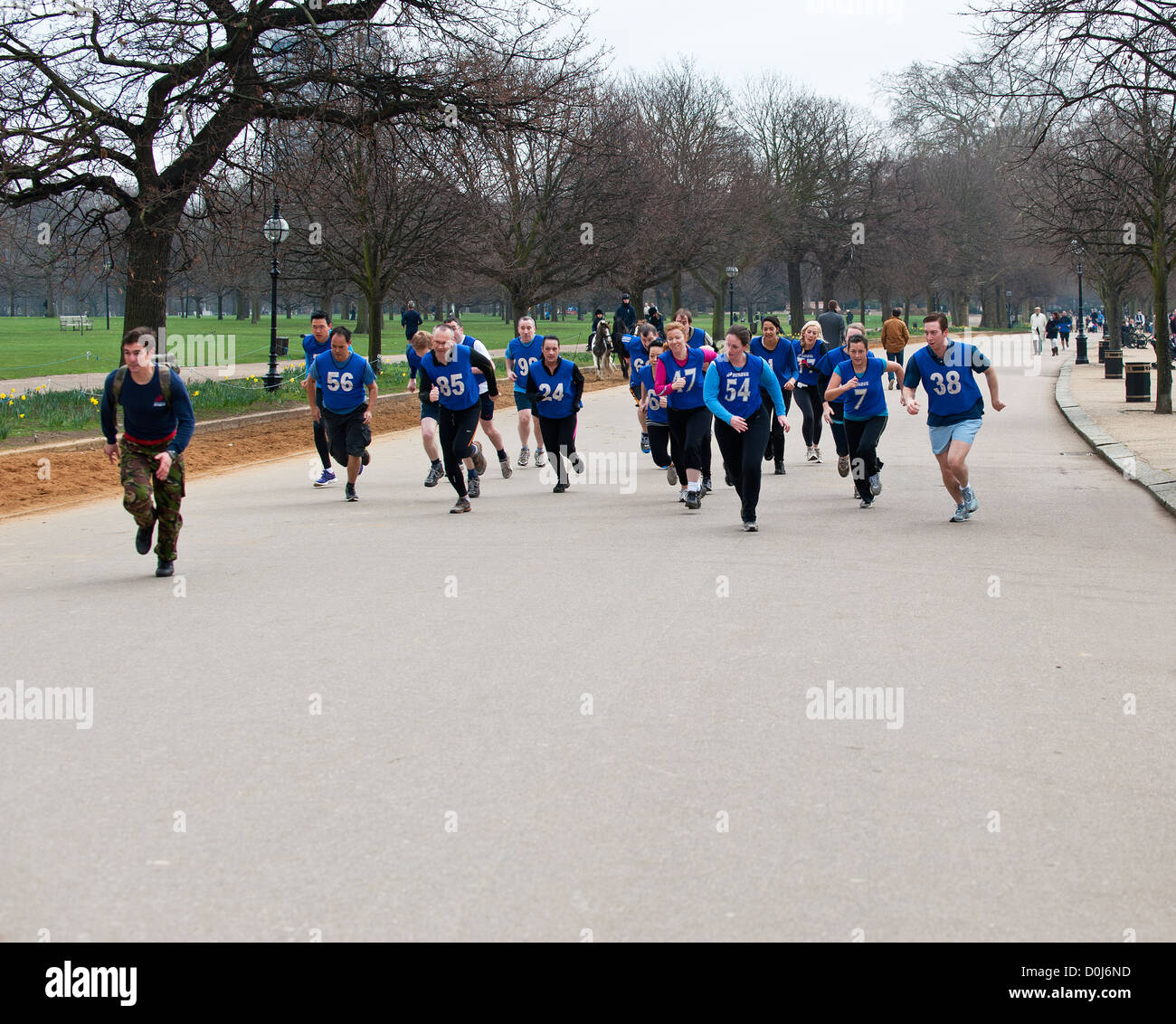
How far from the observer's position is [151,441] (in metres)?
10.6

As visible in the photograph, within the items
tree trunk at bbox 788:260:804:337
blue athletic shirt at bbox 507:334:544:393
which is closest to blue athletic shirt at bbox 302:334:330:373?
blue athletic shirt at bbox 507:334:544:393

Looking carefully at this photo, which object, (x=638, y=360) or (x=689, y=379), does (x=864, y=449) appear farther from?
(x=638, y=360)

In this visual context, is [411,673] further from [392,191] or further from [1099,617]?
[392,191]

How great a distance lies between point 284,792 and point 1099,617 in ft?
17.2

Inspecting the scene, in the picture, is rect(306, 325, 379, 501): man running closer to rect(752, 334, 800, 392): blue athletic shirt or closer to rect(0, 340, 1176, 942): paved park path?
rect(0, 340, 1176, 942): paved park path

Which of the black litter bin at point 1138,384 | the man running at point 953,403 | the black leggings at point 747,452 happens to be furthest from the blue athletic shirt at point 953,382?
the black litter bin at point 1138,384

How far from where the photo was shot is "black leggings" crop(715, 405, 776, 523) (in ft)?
41.5

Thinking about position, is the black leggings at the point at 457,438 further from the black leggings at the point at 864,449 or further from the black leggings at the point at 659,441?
the black leggings at the point at 864,449

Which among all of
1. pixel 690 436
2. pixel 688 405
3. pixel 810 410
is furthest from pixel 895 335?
pixel 690 436

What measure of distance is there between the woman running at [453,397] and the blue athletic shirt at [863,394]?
348cm

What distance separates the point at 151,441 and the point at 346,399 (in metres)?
4.95

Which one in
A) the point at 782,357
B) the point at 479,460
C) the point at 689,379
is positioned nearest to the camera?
the point at 689,379

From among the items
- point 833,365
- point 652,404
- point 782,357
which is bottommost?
point 652,404

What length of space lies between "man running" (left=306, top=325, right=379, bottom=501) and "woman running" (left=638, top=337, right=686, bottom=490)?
2909 mm
